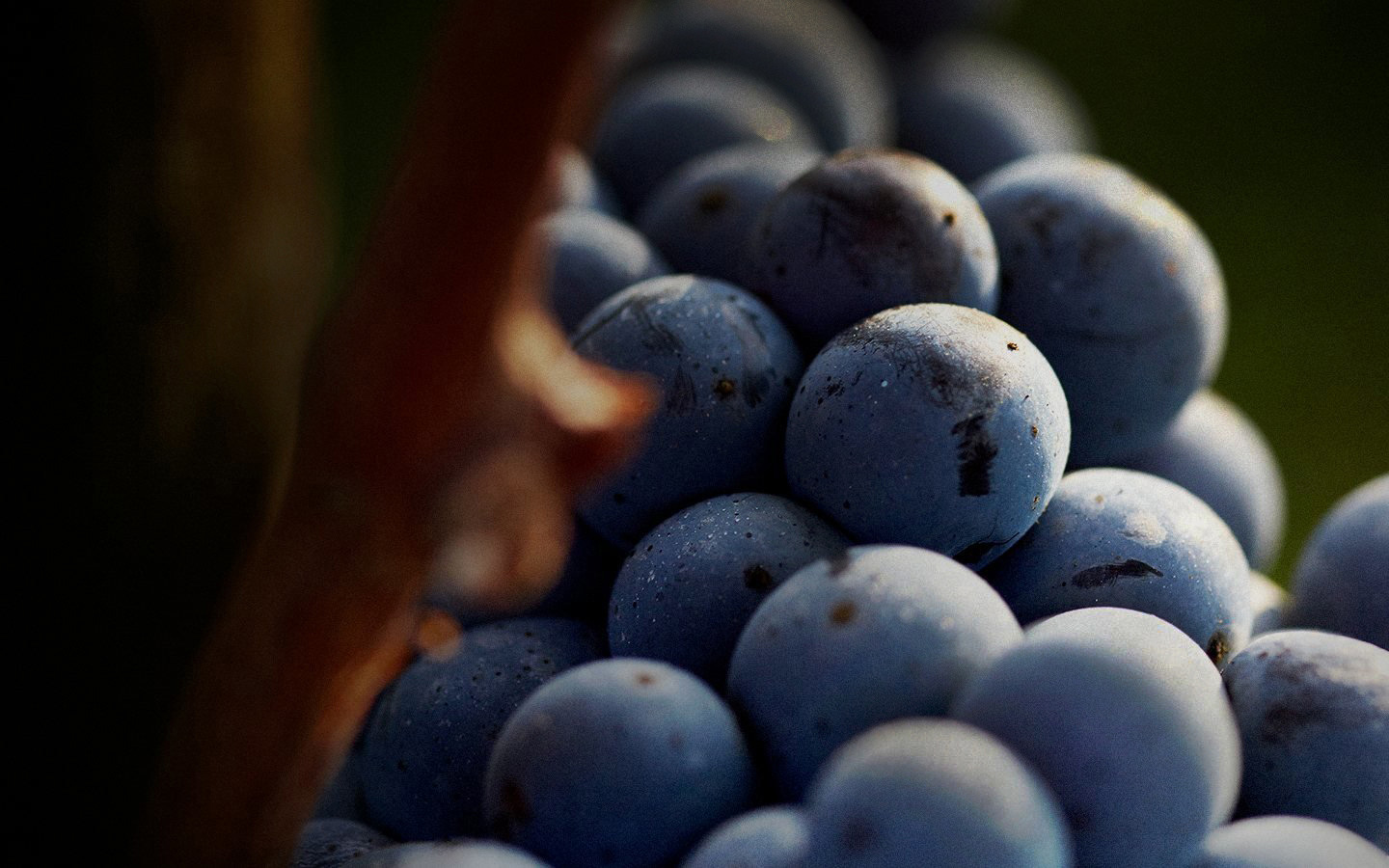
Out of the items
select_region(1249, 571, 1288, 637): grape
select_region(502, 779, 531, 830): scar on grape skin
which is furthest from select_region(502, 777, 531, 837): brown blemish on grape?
select_region(1249, 571, 1288, 637): grape

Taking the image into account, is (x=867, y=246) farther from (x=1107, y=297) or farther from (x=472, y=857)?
(x=472, y=857)

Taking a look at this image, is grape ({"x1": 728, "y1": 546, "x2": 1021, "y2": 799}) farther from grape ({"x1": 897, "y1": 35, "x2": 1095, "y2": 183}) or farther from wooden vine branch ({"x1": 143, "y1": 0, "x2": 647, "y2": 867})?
grape ({"x1": 897, "y1": 35, "x2": 1095, "y2": 183})

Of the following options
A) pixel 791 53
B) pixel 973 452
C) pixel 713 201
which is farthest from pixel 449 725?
pixel 791 53

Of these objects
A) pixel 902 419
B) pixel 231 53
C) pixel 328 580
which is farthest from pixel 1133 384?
pixel 231 53

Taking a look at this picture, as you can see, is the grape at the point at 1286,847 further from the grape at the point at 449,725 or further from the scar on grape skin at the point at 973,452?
the grape at the point at 449,725

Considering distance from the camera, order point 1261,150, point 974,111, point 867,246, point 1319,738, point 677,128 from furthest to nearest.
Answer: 1. point 1261,150
2. point 974,111
3. point 677,128
4. point 867,246
5. point 1319,738

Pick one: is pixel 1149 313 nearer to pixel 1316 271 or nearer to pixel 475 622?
pixel 475 622

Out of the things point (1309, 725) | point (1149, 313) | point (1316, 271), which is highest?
point (1149, 313)
